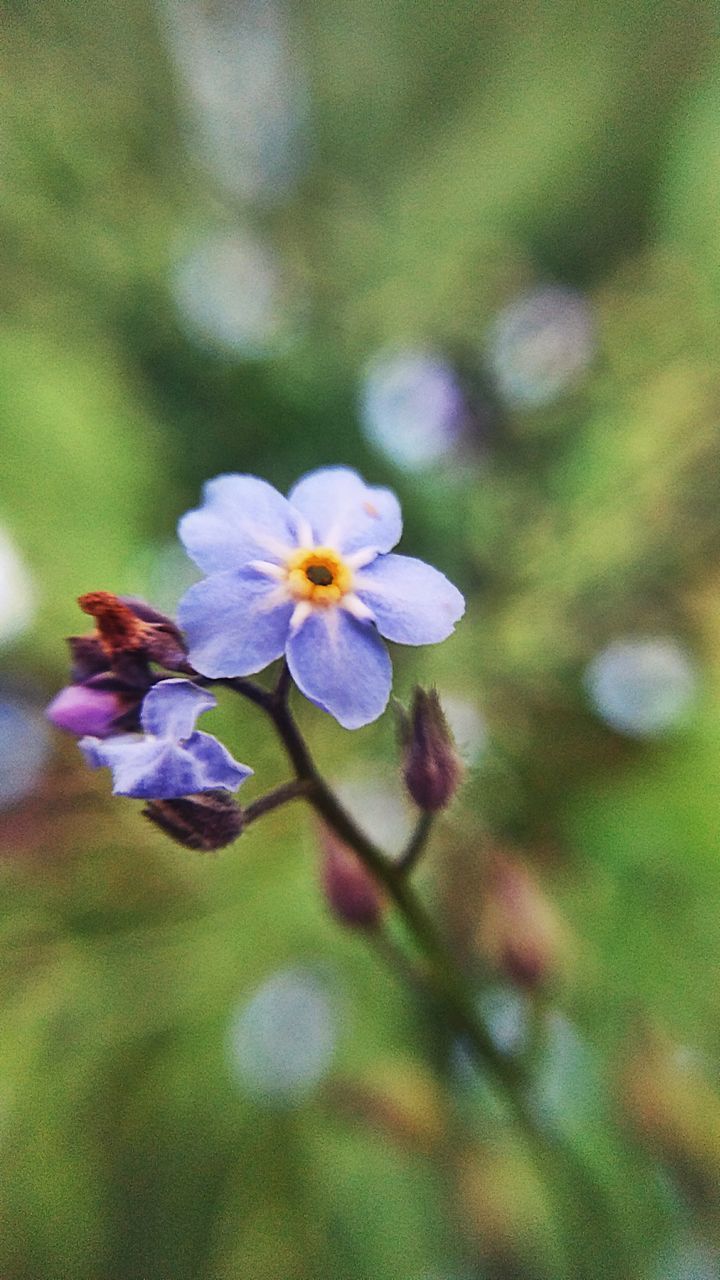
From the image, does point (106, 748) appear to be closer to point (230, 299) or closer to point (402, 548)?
point (402, 548)

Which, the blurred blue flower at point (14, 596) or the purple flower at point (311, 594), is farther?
the blurred blue flower at point (14, 596)

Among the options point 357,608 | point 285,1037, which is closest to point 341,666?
point 357,608

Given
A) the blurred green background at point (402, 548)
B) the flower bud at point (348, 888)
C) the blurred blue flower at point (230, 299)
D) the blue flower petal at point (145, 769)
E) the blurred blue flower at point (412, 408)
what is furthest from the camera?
the blurred blue flower at point (230, 299)

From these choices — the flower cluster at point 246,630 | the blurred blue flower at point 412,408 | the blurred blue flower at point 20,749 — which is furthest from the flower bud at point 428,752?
the blurred blue flower at point 412,408

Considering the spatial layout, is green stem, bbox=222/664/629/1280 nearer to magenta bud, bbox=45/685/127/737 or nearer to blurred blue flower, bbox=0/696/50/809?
magenta bud, bbox=45/685/127/737

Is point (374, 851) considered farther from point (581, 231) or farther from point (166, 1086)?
point (581, 231)

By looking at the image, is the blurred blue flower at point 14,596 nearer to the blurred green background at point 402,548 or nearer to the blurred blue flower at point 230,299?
the blurred green background at point 402,548

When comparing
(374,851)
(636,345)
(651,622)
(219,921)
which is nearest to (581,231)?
(636,345)

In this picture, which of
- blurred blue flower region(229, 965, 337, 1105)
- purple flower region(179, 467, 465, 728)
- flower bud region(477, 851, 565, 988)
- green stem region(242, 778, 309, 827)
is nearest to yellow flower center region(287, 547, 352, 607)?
purple flower region(179, 467, 465, 728)
